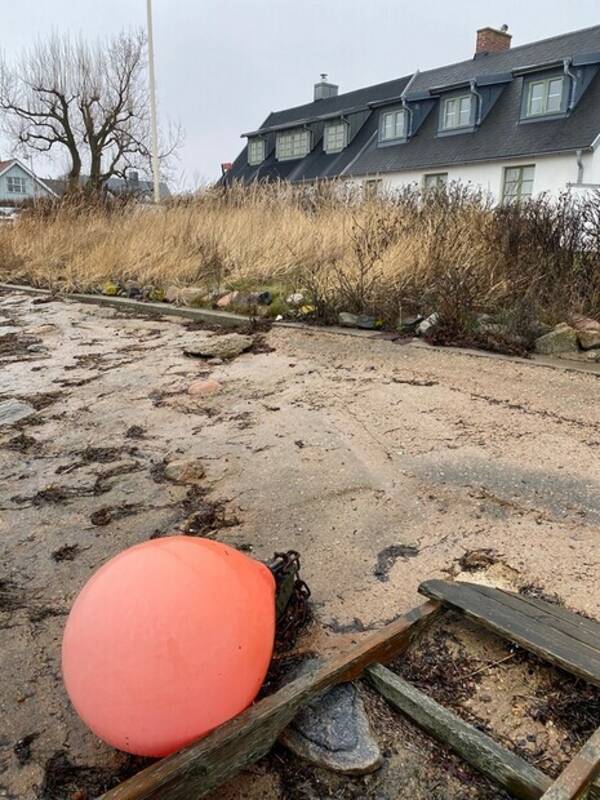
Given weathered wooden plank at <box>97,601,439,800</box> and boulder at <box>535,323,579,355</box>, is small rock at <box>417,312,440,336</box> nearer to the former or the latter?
boulder at <box>535,323,579,355</box>

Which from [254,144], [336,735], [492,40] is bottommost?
[336,735]

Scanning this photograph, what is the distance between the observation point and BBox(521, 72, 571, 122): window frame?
18.8m

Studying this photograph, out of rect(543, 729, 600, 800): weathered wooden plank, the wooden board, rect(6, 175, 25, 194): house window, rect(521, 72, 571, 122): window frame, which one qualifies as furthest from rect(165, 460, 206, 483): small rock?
rect(6, 175, 25, 194): house window

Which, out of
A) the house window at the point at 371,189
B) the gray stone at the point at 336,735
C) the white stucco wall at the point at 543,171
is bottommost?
the gray stone at the point at 336,735

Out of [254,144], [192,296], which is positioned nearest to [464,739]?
[192,296]

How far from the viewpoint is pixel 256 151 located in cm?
3177

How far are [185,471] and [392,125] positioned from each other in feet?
82.6

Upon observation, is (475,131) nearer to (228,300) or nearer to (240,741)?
(228,300)

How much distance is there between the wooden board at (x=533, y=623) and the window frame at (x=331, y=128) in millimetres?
27860

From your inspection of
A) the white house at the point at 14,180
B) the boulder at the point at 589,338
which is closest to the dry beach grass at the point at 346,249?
the boulder at the point at 589,338

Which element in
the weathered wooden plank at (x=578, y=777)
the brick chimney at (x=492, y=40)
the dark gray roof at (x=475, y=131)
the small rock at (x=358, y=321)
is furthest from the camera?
the brick chimney at (x=492, y=40)

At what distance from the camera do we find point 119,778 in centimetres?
138

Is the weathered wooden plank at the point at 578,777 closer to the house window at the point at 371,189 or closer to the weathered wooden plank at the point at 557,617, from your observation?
the weathered wooden plank at the point at 557,617

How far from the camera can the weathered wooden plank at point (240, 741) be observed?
1.17 m
